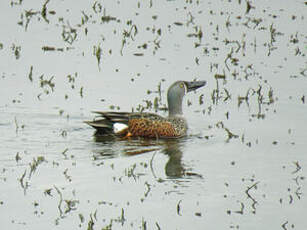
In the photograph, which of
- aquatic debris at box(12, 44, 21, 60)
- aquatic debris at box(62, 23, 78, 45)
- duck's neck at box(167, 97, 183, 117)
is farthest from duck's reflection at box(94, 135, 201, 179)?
aquatic debris at box(62, 23, 78, 45)

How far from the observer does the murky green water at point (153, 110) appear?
995 centimetres

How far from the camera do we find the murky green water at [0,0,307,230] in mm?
9953

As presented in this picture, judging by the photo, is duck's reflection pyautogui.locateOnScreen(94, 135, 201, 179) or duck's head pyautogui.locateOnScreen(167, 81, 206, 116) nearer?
duck's reflection pyautogui.locateOnScreen(94, 135, 201, 179)

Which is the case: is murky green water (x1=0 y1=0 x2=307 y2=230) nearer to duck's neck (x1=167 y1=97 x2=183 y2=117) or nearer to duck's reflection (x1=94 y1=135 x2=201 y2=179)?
duck's reflection (x1=94 y1=135 x2=201 y2=179)

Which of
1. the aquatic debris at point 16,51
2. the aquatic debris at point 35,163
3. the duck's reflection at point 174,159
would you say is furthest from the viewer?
the aquatic debris at point 16,51

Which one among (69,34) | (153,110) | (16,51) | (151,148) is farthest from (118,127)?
(69,34)

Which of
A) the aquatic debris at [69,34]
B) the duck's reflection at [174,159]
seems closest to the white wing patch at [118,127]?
the duck's reflection at [174,159]

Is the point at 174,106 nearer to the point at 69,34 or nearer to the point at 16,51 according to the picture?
the point at 16,51

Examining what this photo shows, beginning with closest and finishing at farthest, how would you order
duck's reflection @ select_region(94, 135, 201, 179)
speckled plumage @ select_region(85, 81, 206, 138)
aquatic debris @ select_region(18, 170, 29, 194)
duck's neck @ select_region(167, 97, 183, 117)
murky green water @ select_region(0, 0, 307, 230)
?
murky green water @ select_region(0, 0, 307, 230), aquatic debris @ select_region(18, 170, 29, 194), duck's reflection @ select_region(94, 135, 201, 179), speckled plumage @ select_region(85, 81, 206, 138), duck's neck @ select_region(167, 97, 183, 117)

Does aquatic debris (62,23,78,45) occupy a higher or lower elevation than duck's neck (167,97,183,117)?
higher

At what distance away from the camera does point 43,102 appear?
15414 millimetres

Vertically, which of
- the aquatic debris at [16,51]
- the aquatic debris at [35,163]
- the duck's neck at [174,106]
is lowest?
the aquatic debris at [35,163]

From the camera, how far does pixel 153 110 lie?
620 inches

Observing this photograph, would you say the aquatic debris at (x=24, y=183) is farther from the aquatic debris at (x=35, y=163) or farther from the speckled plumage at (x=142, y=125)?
the speckled plumage at (x=142, y=125)
